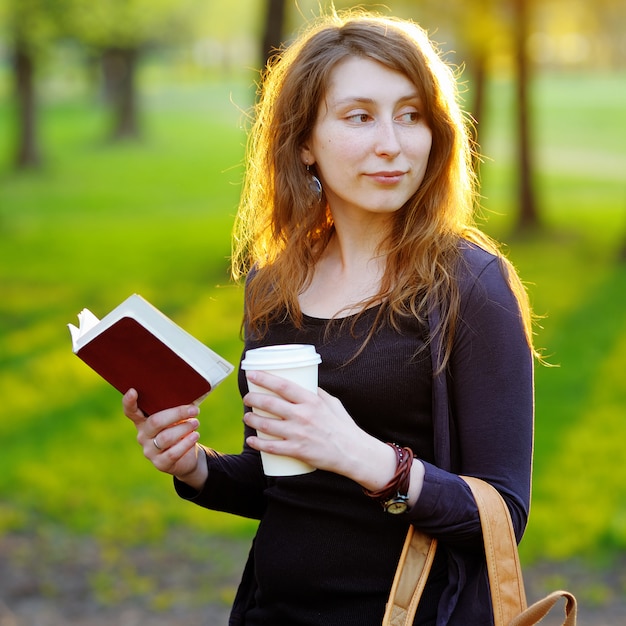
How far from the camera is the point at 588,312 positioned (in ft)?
31.8

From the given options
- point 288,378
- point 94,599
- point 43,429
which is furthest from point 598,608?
point 43,429

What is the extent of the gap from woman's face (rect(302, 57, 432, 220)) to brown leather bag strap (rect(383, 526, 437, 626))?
0.67 meters

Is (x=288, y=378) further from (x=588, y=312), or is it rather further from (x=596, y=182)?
(x=596, y=182)

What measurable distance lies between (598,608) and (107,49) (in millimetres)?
19171

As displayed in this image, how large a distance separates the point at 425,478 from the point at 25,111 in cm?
1932

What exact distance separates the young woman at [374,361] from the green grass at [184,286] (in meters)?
0.75

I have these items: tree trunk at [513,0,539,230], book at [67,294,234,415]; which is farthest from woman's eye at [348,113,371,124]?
tree trunk at [513,0,539,230]

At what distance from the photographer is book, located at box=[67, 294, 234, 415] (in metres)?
1.87

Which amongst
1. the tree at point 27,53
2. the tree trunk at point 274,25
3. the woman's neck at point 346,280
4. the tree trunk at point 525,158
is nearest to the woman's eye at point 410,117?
the woman's neck at point 346,280

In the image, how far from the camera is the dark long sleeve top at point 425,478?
5.97ft

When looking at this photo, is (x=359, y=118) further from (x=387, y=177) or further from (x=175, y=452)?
(x=175, y=452)

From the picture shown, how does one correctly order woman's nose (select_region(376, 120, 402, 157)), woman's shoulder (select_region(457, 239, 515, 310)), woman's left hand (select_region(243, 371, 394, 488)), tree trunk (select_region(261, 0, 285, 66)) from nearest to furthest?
woman's left hand (select_region(243, 371, 394, 488)) < woman's shoulder (select_region(457, 239, 515, 310)) < woman's nose (select_region(376, 120, 402, 157)) < tree trunk (select_region(261, 0, 285, 66))

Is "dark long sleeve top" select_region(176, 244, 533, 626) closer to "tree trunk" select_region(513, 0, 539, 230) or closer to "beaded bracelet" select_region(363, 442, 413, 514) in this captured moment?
"beaded bracelet" select_region(363, 442, 413, 514)

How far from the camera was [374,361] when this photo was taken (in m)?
1.91
